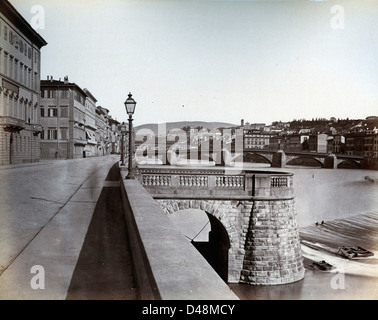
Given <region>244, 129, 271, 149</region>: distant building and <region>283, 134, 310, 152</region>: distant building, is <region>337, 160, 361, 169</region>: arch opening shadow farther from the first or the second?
<region>244, 129, 271, 149</region>: distant building

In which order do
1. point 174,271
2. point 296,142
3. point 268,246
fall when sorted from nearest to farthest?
1. point 174,271
2. point 268,246
3. point 296,142

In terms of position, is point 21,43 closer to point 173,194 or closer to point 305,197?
point 173,194

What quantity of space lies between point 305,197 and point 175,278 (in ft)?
171

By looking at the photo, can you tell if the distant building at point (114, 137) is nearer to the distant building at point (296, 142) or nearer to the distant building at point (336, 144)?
the distant building at point (296, 142)

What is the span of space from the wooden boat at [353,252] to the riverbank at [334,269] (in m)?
0.38

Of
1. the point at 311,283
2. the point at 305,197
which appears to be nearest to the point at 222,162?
the point at 305,197

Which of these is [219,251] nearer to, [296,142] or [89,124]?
[89,124]

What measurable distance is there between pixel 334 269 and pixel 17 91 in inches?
932

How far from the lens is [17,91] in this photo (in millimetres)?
23109

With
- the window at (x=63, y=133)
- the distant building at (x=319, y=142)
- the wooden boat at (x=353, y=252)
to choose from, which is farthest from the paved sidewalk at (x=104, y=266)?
the distant building at (x=319, y=142)

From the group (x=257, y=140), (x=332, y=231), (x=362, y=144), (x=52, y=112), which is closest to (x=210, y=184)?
(x=332, y=231)

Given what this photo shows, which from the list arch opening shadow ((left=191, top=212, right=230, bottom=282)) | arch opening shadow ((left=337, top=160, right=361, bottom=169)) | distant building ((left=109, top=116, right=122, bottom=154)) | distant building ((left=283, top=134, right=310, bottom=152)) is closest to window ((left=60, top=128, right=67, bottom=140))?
arch opening shadow ((left=191, top=212, right=230, bottom=282))

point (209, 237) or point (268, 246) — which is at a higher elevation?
point (268, 246)

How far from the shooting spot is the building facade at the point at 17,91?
19891mm
